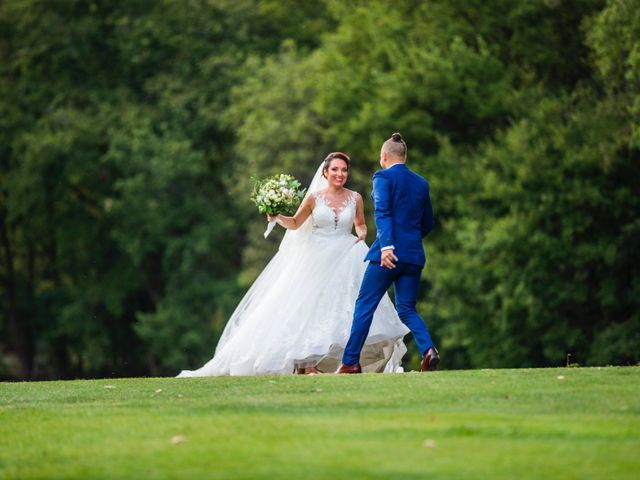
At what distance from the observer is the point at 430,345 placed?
13.8 metres

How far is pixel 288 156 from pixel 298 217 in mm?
22934

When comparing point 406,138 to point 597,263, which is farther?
point 406,138

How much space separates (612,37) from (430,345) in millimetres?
19901

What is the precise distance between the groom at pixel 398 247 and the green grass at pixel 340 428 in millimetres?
891

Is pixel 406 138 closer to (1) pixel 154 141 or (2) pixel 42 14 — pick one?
(1) pixel 154 141

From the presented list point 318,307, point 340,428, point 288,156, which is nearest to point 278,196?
point 318,307

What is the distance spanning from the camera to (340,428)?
966cm

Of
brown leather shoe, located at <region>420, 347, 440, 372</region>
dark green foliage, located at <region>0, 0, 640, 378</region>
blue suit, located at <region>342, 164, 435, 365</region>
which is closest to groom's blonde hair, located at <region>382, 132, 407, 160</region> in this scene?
blue suit, located at <region>342, 164, 435, 365</region>

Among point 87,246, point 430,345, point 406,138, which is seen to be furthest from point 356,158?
point 430,345

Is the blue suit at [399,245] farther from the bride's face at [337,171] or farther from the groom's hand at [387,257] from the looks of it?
the bride's face at [337,171]

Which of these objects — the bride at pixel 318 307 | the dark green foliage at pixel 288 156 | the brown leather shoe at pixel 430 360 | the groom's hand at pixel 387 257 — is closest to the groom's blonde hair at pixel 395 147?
the groom's hand at pixel 387 257

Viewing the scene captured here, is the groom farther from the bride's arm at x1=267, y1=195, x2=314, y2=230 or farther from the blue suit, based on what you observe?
the bride's arm at x1=267, y1=195, x2=314, y2=230

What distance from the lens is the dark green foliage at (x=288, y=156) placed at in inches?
1310

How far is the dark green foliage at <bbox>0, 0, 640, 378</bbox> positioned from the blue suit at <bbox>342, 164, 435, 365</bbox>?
17811 millimetres
